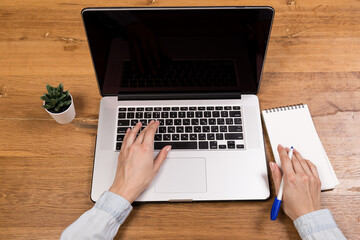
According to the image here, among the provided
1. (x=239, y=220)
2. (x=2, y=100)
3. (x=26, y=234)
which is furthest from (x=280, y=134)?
(x=2, y=100)

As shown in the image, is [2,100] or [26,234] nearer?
[26,234]

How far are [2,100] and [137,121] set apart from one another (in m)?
0.47

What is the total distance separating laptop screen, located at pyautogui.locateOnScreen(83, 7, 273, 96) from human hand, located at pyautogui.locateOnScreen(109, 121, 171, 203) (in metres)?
0.17

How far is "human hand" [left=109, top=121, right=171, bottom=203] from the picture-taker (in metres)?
0.81

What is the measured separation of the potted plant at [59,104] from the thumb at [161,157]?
31 centimetres

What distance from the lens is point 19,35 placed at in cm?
111

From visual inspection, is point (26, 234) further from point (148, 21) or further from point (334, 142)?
point (334, 142)

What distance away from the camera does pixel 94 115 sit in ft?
3.18

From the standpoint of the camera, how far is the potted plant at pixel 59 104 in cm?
85

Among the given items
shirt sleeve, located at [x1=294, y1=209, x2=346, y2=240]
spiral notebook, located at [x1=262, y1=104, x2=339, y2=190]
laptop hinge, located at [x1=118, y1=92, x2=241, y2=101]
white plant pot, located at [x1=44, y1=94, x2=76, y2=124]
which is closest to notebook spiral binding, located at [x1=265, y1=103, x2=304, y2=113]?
spiral notebook, located at [x1=262, y1=104, x2=339, y2=190]

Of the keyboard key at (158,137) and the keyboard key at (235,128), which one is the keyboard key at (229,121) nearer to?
the keyboard key at (235,128)

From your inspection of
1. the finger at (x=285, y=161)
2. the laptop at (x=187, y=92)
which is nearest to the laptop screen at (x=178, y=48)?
the laptop at (x=187, y=92)

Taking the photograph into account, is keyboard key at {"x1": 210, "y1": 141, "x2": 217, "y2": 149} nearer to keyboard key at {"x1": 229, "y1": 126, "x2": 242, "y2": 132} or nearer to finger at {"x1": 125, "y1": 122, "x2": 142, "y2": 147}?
keyboard key at {"x1": 229, "y1": 126, "x2": 242, "y2": 132}

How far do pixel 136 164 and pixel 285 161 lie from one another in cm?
42
